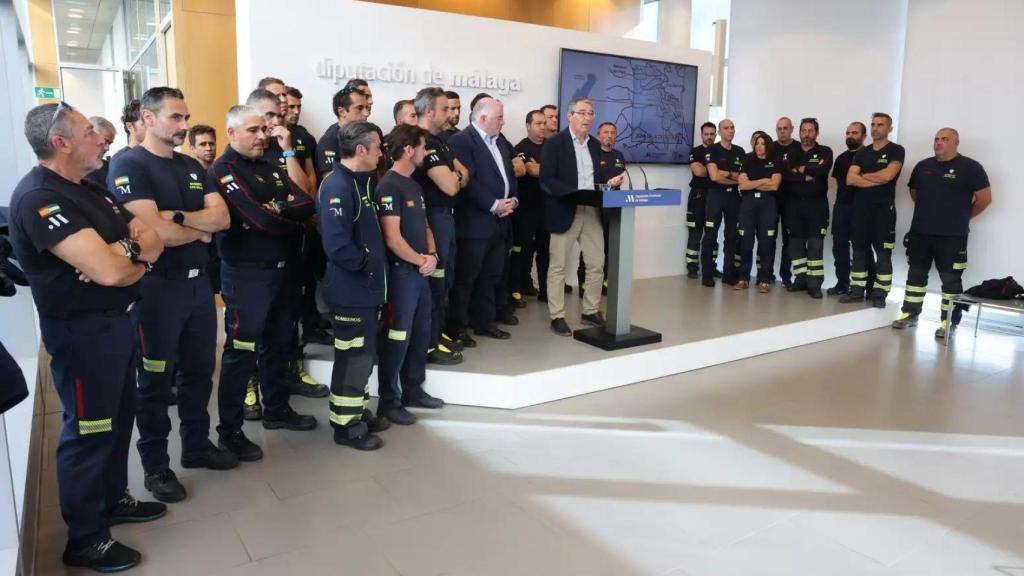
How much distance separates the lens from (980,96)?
661 centimetres

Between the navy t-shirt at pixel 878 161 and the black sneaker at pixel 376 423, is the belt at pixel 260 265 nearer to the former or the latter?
the black sneaker at pixel 376 423

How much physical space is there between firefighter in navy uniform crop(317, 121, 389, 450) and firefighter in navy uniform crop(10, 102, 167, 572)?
89cm

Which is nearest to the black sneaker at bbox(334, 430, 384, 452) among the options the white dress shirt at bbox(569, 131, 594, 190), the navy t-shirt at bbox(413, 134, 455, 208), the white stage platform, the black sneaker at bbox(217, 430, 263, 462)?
the black sneaker at bbox(217, 430, 263, 462)

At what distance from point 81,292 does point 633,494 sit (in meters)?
2.33

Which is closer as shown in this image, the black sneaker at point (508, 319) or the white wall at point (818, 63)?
the black sneaker at point (508, 319)

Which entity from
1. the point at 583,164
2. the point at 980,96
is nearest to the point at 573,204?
the point at 583,164

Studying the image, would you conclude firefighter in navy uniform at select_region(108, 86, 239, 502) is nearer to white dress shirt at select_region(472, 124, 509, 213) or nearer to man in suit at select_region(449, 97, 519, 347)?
man in suit at select_region(449, 97, 519, 347)

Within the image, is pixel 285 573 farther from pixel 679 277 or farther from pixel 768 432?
pixel 679 277

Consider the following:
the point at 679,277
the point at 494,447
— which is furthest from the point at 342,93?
the point at 679,277

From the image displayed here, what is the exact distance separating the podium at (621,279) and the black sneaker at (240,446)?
93.8 inches

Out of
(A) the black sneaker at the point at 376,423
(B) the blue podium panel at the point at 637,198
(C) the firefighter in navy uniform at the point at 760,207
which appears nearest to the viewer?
(A) the black sneaker at the point at 376,423

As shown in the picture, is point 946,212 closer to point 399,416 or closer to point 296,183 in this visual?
point 399,416

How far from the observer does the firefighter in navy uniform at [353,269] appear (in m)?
3.27

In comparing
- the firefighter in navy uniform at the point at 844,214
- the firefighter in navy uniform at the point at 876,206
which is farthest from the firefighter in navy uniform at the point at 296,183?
the firefighter in navy uniform at the point at 844,214
